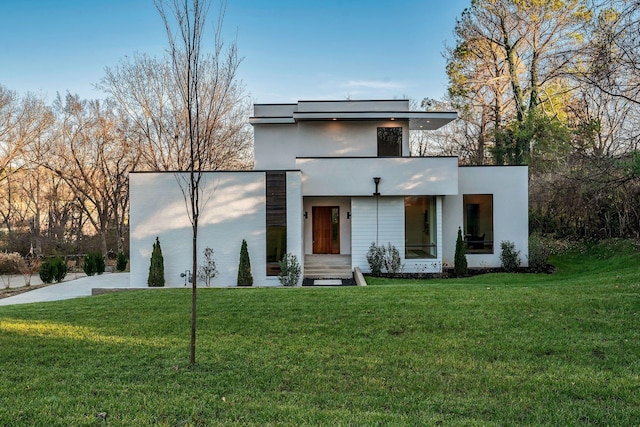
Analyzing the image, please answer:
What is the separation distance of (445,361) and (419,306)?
238cm

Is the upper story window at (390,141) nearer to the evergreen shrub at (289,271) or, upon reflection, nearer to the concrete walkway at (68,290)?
the evergreen shrub at (289,271)

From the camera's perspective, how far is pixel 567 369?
4477 mm

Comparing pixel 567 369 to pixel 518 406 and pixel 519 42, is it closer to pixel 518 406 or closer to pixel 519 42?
pixel 518 406

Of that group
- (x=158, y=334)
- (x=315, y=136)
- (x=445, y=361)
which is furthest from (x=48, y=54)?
(x=445, y=361)

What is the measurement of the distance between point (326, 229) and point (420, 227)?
3793 millimetres

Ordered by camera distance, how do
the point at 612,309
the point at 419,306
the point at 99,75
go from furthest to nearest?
the point at 99,75 → the point at 419,306 → the point at 612,309

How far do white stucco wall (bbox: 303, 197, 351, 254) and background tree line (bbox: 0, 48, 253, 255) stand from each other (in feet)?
33.1

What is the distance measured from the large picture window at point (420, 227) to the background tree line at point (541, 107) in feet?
19.3

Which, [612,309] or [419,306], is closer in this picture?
[612,309]

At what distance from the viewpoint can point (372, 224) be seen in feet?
50.4

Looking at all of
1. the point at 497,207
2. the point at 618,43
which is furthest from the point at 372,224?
the point at 618,43

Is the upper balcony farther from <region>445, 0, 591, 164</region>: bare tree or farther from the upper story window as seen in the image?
<region>445, 0, 591, 164</region>: bare tree

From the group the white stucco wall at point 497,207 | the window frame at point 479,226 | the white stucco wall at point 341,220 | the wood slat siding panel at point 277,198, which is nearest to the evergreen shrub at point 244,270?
the wood slat siding panel at point 277,198

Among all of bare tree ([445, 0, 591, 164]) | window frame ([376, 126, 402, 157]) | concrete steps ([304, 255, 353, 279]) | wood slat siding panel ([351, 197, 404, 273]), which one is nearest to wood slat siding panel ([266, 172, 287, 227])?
concrete steps ([304, 255, 353, 279])
